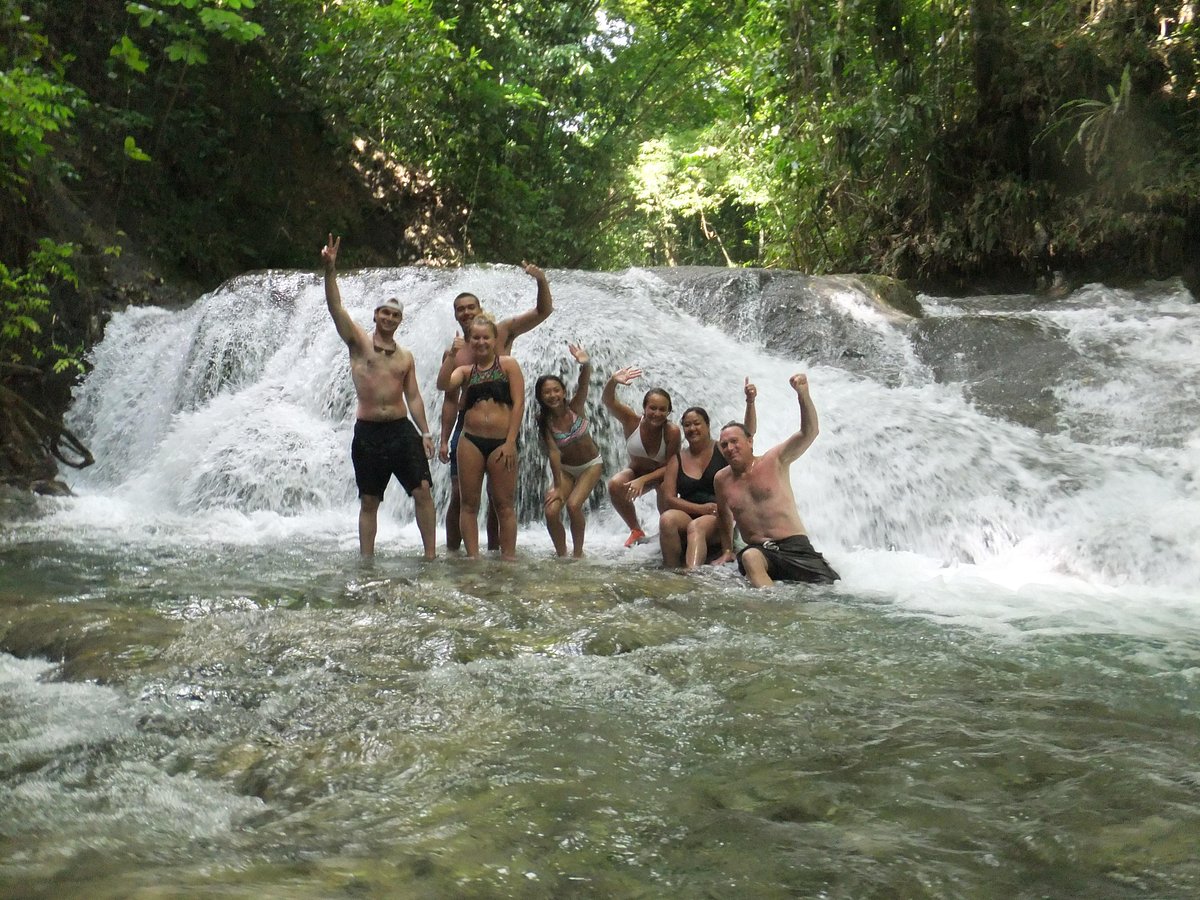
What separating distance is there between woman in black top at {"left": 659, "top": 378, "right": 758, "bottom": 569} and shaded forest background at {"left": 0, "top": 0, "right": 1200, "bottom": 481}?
555 centimetres

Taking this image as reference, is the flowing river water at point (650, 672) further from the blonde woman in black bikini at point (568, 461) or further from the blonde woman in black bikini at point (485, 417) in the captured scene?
the blonde woman in black bikini at point (485, 417)

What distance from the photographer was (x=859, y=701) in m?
3.44

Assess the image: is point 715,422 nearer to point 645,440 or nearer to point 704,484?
point 645,440

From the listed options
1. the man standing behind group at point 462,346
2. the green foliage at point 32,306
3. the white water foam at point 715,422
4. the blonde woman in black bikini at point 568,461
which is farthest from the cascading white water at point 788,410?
the man standing behind group at point 462,346

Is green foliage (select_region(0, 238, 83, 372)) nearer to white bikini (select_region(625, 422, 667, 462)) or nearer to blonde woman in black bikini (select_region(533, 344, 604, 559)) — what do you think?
blonde woman in black bikini (select_region(533, 344, 604, 559))

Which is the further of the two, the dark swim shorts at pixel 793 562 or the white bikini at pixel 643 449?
the white bikini at pixel 643 449

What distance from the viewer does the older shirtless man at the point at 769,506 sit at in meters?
6.00

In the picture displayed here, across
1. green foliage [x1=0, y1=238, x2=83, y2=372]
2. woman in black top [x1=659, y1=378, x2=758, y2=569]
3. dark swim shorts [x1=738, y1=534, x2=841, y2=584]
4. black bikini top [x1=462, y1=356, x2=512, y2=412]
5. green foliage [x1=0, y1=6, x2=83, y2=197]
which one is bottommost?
dark swim shorts [x1=738, y1=534, x2=841, y2=584]

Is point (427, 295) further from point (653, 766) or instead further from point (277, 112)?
point (653, 766)

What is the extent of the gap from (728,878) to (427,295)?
30.2 ft

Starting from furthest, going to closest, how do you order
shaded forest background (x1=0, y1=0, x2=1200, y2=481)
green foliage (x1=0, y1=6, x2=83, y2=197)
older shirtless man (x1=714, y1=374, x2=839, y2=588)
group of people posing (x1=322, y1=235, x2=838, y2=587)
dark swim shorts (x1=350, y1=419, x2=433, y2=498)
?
shaded forest background (x1=0, y1=0, x2=1200, y2=481), green foliage (x1=0, y1=6, x2=83, y2=197), dark swim shorts (x1=350, y1=419, x2=433, y2=498), group of people posing (x1=322, y1=235, x2=838, y2=587), older shirtless man (x1=714, y1=374, x2=839, y2=588)

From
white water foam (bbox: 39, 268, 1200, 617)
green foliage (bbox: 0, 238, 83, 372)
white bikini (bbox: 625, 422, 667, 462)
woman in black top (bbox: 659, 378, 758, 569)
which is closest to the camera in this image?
woman in black top (bbox: 659, 378, 758, 569)

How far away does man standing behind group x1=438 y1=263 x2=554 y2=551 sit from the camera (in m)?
6.40

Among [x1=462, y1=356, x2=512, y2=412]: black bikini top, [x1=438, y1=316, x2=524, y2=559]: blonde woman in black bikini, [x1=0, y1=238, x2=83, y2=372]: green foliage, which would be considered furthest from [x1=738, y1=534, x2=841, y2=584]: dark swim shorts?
[x1=0, y1=238, x2=83, y2=372]: green foliage
